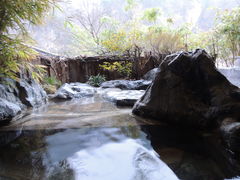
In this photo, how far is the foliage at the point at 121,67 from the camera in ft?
21.9

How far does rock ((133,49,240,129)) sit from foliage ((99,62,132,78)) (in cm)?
453

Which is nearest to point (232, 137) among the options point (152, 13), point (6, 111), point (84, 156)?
point (84, 156)

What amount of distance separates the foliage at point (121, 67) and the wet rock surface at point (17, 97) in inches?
133

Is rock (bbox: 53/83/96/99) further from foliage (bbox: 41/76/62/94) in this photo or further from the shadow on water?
the shadow on water

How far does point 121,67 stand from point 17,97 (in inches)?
172

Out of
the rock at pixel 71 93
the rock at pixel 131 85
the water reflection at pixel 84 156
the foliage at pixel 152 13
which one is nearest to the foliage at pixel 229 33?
the foliage at pixel 152 13

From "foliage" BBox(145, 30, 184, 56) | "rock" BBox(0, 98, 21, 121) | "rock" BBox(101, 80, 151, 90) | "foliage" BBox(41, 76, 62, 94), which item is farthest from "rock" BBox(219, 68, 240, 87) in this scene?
"foliage" BBox(41, 76, 62, 94)

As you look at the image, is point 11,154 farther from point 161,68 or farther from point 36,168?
point 161,68

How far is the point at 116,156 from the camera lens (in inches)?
49.8

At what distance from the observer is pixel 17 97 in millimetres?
3027

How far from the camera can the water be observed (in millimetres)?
1032

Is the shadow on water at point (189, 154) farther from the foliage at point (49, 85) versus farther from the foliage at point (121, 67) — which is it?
the foliage at point (121, 67)

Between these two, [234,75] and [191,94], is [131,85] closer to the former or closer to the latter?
[234,75]

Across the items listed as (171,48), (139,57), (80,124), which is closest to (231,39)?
(171,48)
